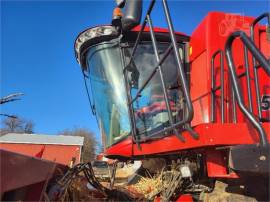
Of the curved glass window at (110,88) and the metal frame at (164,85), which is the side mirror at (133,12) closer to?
the metal frame at (164,85)

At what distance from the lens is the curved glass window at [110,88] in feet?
14.4

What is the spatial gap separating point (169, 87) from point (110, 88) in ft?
2.61

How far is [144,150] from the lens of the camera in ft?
12.5

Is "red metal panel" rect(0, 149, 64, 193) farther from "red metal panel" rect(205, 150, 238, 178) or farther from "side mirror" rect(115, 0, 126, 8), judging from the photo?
"side mirror" rect(115, 0, 126, 8)

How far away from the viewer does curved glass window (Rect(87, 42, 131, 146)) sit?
438cm

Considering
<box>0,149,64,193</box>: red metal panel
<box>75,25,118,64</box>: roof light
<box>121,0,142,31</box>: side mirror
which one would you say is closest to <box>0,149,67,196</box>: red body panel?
<box>0,149,64,193</box>: red metal panel

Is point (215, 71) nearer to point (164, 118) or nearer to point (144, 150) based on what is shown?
point (164, 118)

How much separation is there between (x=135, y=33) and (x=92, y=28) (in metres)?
0.57

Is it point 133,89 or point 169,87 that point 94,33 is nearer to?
point 133,89

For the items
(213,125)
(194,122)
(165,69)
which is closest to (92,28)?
(165,69)

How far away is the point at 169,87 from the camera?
4.18m

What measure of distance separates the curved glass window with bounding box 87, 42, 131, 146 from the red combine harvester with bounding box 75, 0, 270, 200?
0.04 feet

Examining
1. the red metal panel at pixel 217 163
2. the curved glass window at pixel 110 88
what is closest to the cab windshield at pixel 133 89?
the curved glass window at pixel 110 88

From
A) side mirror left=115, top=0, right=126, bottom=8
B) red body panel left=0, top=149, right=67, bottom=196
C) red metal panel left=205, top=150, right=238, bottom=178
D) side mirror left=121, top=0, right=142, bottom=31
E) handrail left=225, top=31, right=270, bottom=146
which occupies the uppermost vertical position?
side mirror left=115, top=0, right=126, bottom=8
